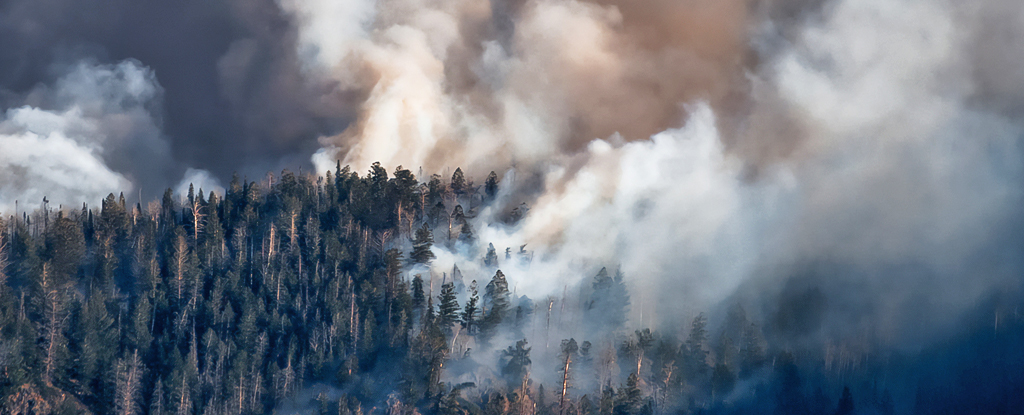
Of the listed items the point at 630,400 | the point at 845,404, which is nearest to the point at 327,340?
the point at 630,400

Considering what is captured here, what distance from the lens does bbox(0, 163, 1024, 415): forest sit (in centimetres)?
15738

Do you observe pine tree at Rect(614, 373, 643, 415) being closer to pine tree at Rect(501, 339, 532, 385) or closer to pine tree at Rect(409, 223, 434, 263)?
pine tree at Rect(501, 339, 532, 385)

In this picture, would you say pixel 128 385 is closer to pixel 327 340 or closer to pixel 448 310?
pixel 327 340

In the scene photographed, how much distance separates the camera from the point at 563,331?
193m

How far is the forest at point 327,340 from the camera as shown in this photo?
157 meters

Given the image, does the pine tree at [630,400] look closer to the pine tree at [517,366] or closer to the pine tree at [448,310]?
the pine tree at [517,366]

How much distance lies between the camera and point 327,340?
16962 centimetres

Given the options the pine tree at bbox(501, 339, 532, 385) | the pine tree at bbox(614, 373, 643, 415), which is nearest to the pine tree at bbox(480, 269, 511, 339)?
the pine tree at bbox(501, 339, 532, 385)

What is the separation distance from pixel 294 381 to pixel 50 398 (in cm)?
4375

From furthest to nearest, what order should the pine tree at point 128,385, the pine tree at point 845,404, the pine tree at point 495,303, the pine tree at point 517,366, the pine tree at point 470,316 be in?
the pine tree at point 845,404 → the pine tree at point 470,316 → the pine tree at point 495,303 → the pine tree at point 517,366 → the pine tree at point 128,385

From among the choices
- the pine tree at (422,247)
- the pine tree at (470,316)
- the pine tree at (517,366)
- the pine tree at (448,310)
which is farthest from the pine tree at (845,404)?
the pine tree at (422,247)

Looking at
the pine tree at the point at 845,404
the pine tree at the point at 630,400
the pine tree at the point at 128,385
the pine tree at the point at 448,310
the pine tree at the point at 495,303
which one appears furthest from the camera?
the pine tree at the point at 845,404

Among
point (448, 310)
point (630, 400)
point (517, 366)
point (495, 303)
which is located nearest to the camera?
point (630, 400)

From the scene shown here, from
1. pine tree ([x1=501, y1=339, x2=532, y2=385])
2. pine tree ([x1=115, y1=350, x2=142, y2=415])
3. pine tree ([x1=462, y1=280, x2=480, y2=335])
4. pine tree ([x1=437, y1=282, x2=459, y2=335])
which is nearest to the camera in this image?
pine tree ([x1=115, y1=350, x2=142, y2=415])
